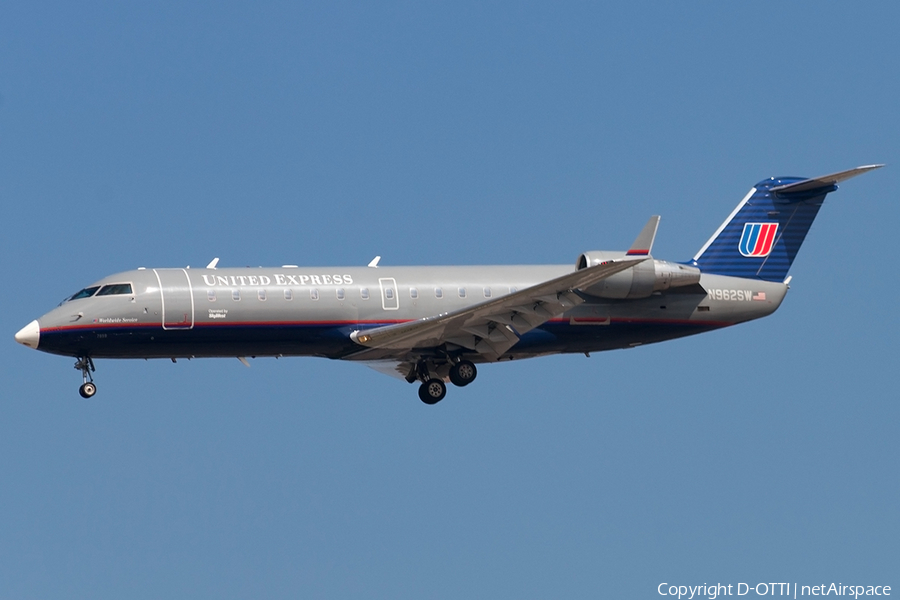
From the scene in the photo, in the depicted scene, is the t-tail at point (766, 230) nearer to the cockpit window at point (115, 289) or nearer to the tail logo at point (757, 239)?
the tail logo at point (757, 239)

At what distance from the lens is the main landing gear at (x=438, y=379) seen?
3347cm

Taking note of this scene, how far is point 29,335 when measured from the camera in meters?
31.4

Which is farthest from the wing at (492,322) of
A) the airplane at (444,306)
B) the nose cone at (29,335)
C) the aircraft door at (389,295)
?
the nose cone at (29,335)

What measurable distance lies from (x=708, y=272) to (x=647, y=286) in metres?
2.55

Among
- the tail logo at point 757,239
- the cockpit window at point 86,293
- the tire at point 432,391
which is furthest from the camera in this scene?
the tail logo at point 757,239

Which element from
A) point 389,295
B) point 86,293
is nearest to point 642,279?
point 389,295

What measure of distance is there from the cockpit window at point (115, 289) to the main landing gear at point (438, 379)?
7573 millimetres

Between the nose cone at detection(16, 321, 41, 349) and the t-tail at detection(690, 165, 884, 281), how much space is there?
16575 mm

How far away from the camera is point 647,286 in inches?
1326

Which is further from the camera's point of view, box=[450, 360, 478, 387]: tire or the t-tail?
the t-tail

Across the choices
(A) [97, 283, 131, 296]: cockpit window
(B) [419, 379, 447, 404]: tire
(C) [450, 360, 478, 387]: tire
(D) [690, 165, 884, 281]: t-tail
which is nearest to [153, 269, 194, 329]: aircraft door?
(A) [97, 283, 131, 296]: cockpit window

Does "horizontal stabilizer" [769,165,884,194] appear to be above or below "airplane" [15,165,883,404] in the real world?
above

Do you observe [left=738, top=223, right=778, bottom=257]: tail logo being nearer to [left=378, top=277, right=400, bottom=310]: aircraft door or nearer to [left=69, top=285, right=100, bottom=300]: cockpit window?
[left=378, top=277, right=400, bottom=310]: aircraft door

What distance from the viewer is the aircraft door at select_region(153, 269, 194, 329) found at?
31641mm
